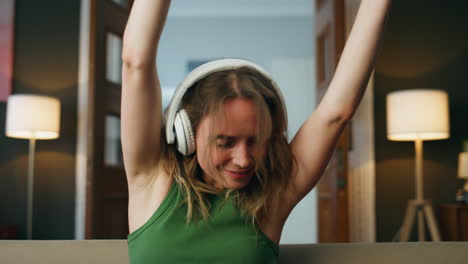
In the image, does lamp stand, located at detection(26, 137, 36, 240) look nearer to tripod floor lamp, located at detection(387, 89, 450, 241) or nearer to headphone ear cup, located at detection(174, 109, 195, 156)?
tripod floor lamp, located at detection(387, 89, 450, 241)

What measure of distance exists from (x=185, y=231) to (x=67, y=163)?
372 cm

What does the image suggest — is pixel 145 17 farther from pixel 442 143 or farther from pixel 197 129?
pixel 442 143

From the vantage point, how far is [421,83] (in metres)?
4.21

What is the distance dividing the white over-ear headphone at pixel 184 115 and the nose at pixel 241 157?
0.09 m

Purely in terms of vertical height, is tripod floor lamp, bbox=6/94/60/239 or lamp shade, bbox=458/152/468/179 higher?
tripod floor lamp, bbox=6/94/60/239

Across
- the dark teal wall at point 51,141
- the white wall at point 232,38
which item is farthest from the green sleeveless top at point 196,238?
the white wall at point 232,38

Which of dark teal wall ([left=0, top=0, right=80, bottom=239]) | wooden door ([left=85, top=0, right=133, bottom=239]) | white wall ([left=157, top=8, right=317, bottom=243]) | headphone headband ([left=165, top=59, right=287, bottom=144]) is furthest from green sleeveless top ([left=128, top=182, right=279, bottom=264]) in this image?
white wall ([left=157, top=8, right=317, bottom=243])

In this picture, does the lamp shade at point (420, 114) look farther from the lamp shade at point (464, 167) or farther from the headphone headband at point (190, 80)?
the headphone headband at point (190, 80)

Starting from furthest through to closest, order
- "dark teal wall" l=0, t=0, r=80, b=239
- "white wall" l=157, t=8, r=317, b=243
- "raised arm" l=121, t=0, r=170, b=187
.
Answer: "white wall" l=157, t=8, r=317, b=243, "dark teal wall" l=0, t=0, r=80, b=239, "raised arm" l=121, t=0, r=170, b=187

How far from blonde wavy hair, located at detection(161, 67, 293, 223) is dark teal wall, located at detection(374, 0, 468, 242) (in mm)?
3409

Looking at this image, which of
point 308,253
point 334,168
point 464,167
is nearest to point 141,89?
point 308,253

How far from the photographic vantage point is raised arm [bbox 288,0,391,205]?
2.81ft

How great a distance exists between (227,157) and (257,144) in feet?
0.20

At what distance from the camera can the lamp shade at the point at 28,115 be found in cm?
378
